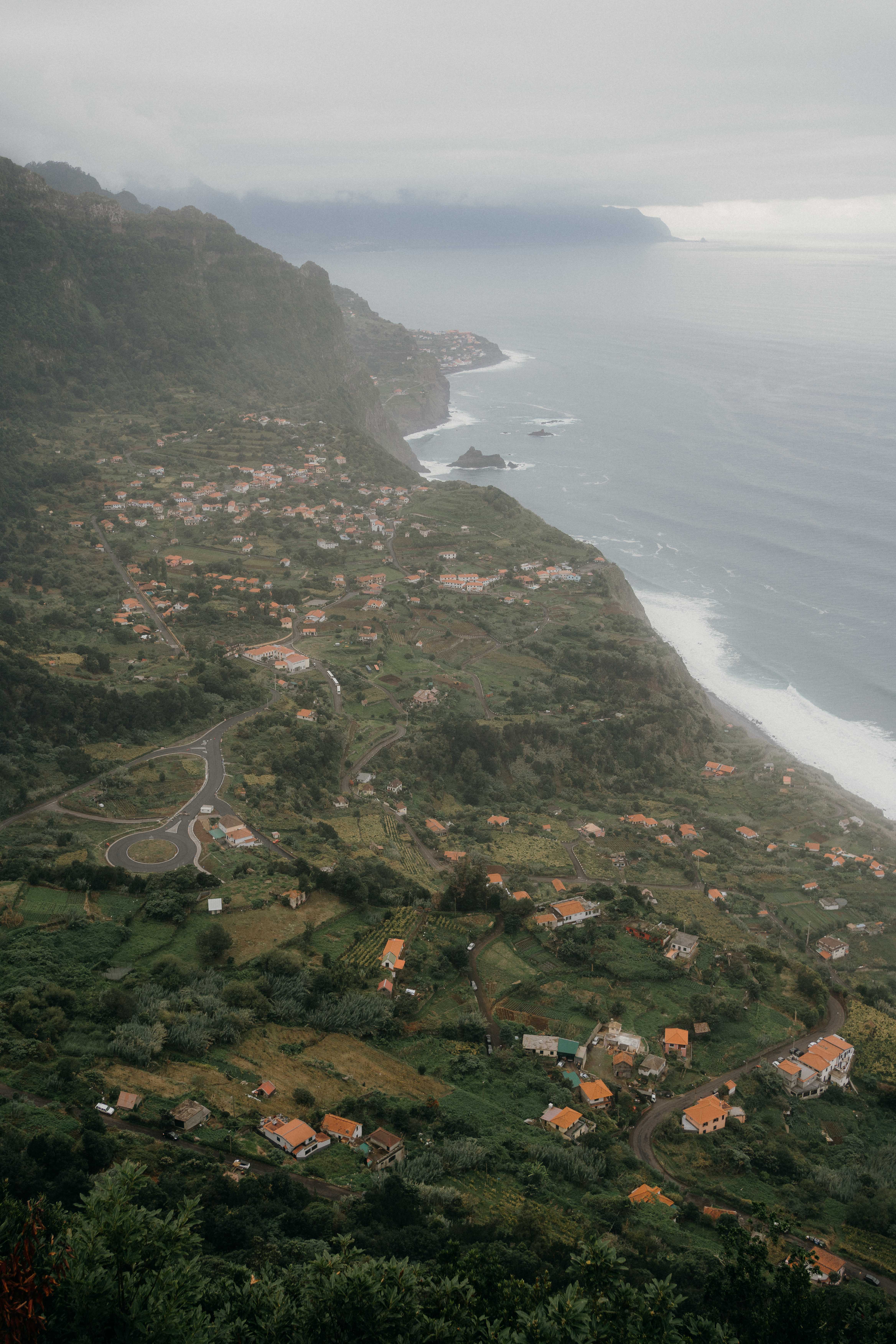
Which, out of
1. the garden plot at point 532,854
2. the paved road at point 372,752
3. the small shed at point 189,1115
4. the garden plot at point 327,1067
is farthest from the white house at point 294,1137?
the paved road at point 372,752

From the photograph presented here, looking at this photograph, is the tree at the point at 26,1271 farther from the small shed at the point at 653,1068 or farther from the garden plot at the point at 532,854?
the garden plot at the point at 532,854

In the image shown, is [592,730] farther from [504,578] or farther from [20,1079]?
[20,1079]

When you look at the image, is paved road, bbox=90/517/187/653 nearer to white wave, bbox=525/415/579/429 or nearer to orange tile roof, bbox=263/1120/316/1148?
orange tile roof, bbox=263/1120/316/1148

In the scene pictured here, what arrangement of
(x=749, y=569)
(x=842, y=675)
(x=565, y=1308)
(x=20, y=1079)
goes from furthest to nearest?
1. (x=749, y=569)
2. (x=842, y=675)
3. (x=20, y=1079)
4. (x=565, y=1308)

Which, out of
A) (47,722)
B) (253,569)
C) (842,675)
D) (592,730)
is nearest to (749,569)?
(842,675)

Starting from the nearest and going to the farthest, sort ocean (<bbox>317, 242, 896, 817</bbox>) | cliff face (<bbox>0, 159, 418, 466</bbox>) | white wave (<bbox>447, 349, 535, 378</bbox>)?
ocean (<bbox>317, 242, 896, 817</bbox>) → cliff face (<bbox>0, 159, 418, 466</bbox>) → white wave (<bbox>447, 349, 535, 378</bbox>)

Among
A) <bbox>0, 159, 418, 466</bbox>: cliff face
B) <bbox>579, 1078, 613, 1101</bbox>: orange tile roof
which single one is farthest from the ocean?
<bbox>579, 1078, 613, 1101</bbox>: orange tile roof
